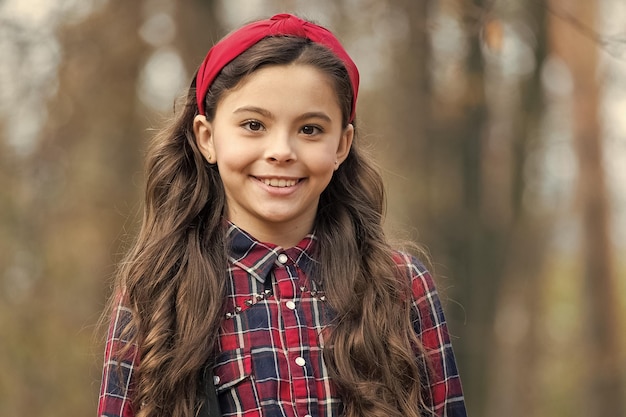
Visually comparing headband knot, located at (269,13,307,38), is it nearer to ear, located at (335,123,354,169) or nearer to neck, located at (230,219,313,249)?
ear, located at (335,123,354,169)

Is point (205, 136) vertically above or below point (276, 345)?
above

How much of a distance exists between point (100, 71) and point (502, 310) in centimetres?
477

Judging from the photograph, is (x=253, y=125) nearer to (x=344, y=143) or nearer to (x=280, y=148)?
(x=280, y=148)

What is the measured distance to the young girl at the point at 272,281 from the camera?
312cm

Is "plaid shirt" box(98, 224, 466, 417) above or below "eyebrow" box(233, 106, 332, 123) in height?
below

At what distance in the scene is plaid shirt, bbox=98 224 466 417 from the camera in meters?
3.12

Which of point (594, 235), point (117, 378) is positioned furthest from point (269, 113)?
point (594, 235)

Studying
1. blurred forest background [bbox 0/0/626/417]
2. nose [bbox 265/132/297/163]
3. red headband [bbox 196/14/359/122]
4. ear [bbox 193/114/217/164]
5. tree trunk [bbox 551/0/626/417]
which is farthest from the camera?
tree trunk [bbox 551/0/626/417]

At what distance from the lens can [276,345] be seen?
10.4ft

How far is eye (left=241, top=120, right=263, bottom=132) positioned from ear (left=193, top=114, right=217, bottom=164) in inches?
8.1

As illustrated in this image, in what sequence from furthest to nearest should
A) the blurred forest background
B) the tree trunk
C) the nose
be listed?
the tree trunk → the blurred forest background → the nose

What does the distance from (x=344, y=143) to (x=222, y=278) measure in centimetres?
56

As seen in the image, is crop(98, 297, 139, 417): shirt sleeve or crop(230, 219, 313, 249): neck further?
crop(230, 219, 313, 249): neck

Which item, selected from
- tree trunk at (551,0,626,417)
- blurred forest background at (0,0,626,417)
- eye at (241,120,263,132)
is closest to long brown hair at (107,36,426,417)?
eye at (241,120,263,132)
